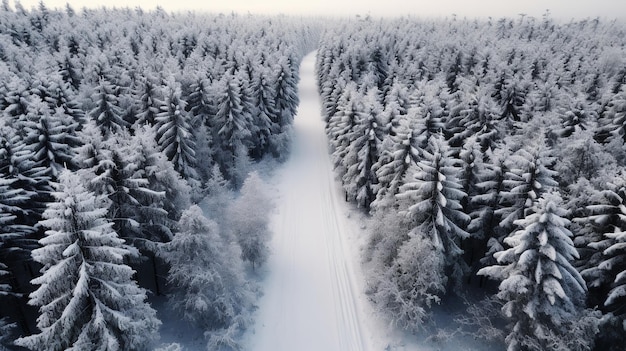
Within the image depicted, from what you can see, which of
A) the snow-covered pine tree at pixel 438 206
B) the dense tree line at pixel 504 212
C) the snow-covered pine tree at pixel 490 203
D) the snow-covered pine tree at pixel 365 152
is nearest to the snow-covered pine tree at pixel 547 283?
the dense tree line at pixel 504 212

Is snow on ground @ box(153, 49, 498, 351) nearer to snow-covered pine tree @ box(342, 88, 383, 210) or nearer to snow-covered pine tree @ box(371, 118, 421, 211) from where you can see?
snow-covered pine tree @ box(342, 88, 383, 210)

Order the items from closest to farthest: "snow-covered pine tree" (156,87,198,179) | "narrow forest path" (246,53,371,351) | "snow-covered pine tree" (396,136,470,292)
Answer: "snow-covered pine tree" (396,136,470,292)
"narrow forest path" (246,53,371,351)
"snow-covered pine tree" (156,87,198,179)

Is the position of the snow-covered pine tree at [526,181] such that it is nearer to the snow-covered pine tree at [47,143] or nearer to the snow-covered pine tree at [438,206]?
the snow-covered pine tree at [438,206]

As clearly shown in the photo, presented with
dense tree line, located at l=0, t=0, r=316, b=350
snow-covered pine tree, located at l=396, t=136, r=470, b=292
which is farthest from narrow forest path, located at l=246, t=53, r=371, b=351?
snow-covered pine tree, located at l=396, t=136, r=470, b=292

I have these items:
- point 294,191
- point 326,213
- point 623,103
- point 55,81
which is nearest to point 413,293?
point 326,213

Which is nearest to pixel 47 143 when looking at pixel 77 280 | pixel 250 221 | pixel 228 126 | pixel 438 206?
pixel 250 221

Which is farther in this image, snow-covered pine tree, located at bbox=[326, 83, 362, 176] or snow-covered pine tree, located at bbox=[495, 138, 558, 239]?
snow-covered pine tree, located at bbox=[326, 83, 362, 176]

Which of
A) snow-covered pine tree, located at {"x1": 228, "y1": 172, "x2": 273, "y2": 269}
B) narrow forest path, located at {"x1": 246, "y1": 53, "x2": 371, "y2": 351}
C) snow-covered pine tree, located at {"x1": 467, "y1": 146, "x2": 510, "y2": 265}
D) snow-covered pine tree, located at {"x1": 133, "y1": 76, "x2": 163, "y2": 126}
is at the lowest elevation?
narrow forest path, located at {"x1": 246, "y1": 53, "x2": 371, "y2": 351}
